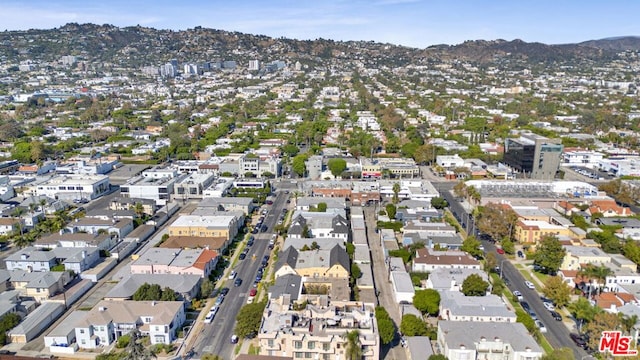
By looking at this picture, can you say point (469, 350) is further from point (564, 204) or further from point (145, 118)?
point (145, 118)

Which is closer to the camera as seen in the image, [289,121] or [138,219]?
[138,219]

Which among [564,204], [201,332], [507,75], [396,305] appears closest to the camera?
[201,332]

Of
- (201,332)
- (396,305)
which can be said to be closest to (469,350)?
(396,305)

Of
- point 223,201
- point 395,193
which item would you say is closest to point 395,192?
point 395,193

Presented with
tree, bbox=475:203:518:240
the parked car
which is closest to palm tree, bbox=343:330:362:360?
the parked car

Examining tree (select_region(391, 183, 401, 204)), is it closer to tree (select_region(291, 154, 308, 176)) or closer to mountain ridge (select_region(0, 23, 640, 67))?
tree (select_region(291, 154, 308, 176))

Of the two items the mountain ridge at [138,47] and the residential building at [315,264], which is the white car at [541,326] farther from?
the mountain ridge at [138,47]
